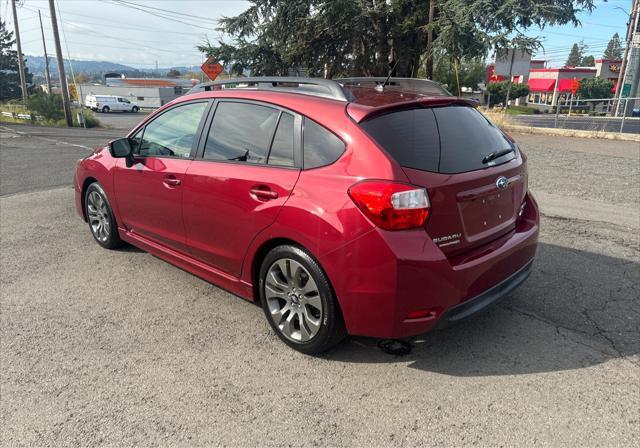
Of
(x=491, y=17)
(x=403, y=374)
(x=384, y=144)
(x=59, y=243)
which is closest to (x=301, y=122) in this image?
(x=384, y=144)

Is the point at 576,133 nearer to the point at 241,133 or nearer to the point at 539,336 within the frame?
the point at 539,336

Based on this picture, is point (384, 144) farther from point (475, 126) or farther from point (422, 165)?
point (475, 126)

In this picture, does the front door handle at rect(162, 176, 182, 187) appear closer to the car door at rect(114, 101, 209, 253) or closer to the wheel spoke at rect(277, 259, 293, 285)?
the car door at rect(114, 101, 209, 253)

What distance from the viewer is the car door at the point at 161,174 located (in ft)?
12.6

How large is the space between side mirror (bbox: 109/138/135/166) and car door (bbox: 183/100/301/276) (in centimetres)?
95

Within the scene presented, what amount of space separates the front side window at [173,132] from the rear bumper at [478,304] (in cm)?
236

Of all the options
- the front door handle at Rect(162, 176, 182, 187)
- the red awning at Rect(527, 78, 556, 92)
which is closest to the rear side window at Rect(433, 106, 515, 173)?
the front door handle at Rect(162, 176, 182, 187)

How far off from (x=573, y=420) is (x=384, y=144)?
5.92 ft

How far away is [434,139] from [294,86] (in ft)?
3.73

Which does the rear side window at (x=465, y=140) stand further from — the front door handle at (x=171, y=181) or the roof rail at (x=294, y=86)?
the front door handle at (x=171, y=181)

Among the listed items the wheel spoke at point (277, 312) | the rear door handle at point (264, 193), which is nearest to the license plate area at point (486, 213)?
the rear door handle at point (264, 193)

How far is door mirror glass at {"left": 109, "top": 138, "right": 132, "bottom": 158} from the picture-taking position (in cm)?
425

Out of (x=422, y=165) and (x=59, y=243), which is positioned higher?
(x=422, y=165)

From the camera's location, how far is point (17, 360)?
3.10m
